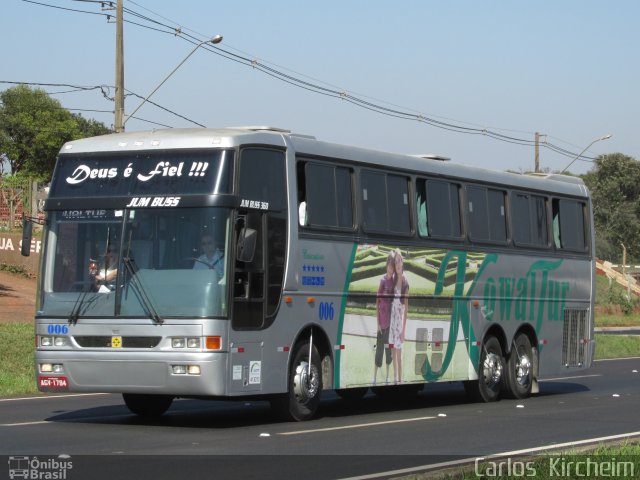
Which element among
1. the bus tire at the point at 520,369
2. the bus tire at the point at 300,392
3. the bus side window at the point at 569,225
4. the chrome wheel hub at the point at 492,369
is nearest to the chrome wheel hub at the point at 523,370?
the bus tire at the point at 520,369

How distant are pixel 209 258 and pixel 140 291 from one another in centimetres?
88

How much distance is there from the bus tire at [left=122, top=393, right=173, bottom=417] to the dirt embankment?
21.7 metres

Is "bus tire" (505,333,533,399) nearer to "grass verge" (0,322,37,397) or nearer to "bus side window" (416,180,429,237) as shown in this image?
"bus side window" (416,180,429,237)

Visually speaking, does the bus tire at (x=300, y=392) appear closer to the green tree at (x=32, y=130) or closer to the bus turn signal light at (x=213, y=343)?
the bus turn signal light at (x=213, y=343)

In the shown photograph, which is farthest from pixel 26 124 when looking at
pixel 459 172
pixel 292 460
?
pixel 292 460

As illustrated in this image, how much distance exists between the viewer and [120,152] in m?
16.0

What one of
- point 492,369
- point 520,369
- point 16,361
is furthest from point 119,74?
point 492,369

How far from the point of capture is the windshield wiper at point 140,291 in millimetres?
15008

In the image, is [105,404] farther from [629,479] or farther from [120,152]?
[629,479]

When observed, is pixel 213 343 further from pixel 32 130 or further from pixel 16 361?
pixel 32 130

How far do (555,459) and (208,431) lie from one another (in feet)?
15.6

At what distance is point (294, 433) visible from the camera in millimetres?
14797

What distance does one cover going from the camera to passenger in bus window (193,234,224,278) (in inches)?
589

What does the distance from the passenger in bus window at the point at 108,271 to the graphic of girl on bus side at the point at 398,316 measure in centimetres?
457
